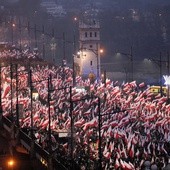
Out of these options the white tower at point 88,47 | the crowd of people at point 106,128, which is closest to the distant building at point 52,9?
the white tower at point 88,47

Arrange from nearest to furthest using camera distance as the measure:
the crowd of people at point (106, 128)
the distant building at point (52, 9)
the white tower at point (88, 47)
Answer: the crowd of people at point (106, 128), the white tower at point (88, 47), the distant building at point (52, 9)

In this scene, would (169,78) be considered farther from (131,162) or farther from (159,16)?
(159,16)

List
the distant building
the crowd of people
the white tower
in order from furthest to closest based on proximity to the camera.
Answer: the distant building → the white tower → the crowd of people

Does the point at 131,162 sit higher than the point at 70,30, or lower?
lower

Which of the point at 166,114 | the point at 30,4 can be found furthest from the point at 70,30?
the point at 166,114

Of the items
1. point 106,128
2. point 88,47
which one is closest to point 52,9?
point 88,47

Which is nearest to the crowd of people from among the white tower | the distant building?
the white tower

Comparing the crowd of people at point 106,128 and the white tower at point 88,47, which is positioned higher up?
the white tower at point 88,47

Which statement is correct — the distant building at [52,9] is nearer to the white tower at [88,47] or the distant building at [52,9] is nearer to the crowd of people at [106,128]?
the white tower at [88,47]

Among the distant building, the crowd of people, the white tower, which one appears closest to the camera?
the crowd of people

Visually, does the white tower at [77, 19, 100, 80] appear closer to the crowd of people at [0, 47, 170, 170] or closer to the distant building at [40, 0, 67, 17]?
the crowd of people at [0, 47, 170, 170]

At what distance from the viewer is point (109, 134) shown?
31047 mm

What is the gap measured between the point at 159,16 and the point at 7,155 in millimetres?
127254

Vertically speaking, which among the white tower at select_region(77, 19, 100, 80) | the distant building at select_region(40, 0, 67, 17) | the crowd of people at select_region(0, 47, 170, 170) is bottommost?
the crowd of people at select_region(0, 47, 170, 170)
